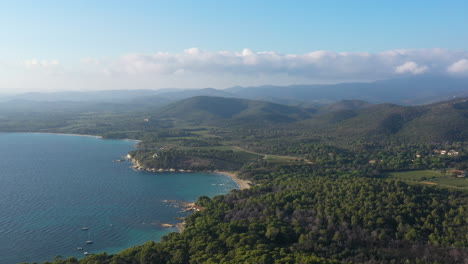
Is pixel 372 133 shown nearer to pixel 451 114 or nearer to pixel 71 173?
pixel 451 114

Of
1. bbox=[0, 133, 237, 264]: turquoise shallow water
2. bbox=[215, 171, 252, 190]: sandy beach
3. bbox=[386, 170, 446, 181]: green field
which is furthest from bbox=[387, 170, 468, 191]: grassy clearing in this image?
bbox=[0, 133, 237, 264]: turquoise shallow water

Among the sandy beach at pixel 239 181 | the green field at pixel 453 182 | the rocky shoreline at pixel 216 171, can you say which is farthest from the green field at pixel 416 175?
the rocky shoreline at pixel 216 171

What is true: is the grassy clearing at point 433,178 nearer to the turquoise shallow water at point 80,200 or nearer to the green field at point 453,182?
the green field at point 453,182

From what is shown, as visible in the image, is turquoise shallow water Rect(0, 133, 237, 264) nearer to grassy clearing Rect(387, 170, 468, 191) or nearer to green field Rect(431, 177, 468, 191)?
grassy clearing Rect(387, 170, 468, 191)

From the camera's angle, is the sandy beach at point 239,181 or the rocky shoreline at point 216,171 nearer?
the sandy beach at point 239,181

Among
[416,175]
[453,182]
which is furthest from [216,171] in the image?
[453,182]

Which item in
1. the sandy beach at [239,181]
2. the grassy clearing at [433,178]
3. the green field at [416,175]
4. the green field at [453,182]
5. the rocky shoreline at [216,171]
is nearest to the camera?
the green field at [453,182]

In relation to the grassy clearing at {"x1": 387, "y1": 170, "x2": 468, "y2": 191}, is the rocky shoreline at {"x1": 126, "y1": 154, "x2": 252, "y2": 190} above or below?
below

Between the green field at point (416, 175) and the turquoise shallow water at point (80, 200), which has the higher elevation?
the green field at point (416, 175)
